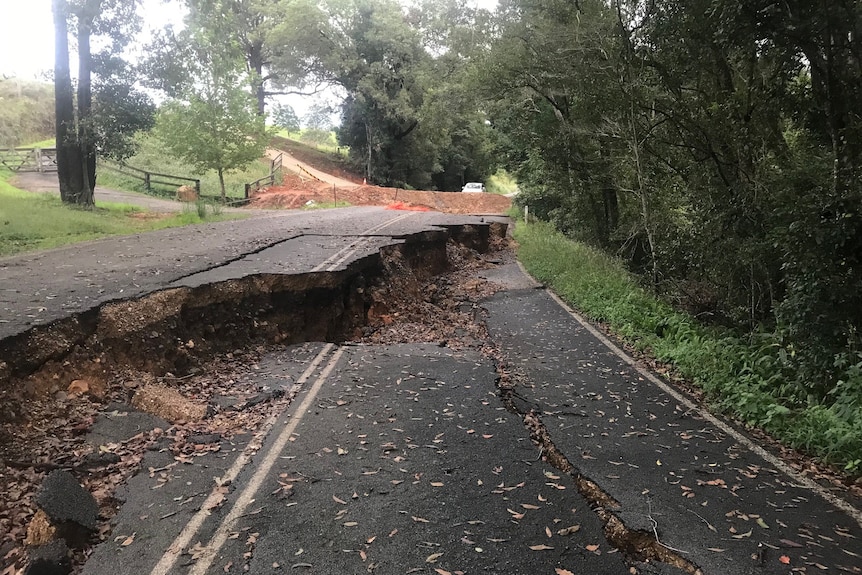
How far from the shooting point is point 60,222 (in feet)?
46.3

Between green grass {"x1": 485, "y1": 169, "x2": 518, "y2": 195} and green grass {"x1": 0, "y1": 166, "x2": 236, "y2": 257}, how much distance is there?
42029 mm

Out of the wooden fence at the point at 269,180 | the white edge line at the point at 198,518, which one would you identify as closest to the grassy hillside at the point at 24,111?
the wooden fence at the point at 269,180

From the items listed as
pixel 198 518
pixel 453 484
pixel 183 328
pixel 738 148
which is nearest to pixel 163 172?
pixel 183 328

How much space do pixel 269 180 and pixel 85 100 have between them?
19.1m

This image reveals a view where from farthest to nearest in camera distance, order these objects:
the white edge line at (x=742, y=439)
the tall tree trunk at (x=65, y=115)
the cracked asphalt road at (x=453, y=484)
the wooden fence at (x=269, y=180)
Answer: the wooden fence at (x=269, y=180) → the tall tree trunk at (x=65, y=115) → the white edge line at (x=742, y=439) → the cracked asphalt road at (x=453, y=484)

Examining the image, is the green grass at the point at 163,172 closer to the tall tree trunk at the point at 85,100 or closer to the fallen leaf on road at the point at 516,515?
the tall tree trunk at the point at 85,100

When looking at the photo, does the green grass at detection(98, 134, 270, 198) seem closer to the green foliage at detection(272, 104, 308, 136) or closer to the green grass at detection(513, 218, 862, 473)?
the green foliage at detection(272, 104, 308, 136)

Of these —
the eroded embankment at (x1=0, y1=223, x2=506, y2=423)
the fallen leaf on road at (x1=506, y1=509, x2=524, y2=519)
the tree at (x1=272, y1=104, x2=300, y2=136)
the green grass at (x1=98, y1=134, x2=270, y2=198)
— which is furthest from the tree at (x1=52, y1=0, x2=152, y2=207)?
the tree at (x1=272, y1=104, x2=300, y2=136)

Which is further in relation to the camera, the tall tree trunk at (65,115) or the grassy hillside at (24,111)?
the grassy hillside at (24,111)

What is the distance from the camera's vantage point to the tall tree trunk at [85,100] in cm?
1750

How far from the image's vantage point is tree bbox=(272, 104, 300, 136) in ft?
166

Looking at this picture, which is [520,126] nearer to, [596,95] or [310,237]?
[596,95]

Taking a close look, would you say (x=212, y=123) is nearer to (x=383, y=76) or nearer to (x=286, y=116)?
(x=383, y=76)

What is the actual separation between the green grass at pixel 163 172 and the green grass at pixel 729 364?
74.0ft
